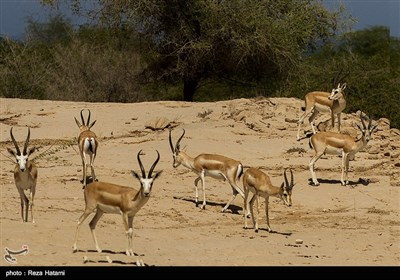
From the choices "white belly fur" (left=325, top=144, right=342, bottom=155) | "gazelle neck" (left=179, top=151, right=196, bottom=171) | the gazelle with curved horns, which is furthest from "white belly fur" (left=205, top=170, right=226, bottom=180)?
the gazelle with curved horns

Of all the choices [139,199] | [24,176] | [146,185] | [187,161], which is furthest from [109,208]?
[187,161]

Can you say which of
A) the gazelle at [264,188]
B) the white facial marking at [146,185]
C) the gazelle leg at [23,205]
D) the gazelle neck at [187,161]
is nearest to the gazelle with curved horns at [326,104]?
the gazelle neck at [187,161]

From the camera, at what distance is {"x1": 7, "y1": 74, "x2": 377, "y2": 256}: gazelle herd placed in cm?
1095

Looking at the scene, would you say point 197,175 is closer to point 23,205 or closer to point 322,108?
point 23,205

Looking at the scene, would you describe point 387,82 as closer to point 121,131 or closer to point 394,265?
point 121,131

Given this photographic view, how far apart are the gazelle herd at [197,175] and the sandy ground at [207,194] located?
0.37 m

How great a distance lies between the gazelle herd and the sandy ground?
37cm

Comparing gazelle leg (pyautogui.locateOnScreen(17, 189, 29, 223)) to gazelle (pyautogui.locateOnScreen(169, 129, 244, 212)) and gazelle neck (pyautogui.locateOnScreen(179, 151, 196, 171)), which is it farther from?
gazelle neck (pyautogui.locateOnScreen(179, 151, 196, 171))

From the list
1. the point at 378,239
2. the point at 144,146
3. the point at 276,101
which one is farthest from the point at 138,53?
the point at 378,239

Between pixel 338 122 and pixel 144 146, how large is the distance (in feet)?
15.7

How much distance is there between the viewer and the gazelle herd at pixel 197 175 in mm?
10945

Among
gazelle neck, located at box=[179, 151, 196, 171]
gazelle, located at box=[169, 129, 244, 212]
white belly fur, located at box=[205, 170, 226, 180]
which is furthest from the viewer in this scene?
gazelle neck, located at box=[179, 151, 196, 171]

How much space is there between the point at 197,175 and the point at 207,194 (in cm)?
48

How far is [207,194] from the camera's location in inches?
658
